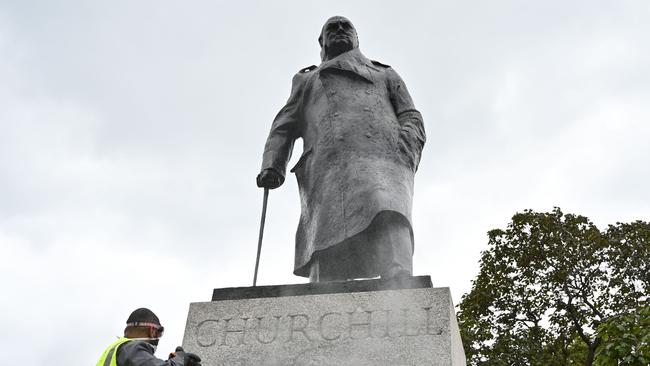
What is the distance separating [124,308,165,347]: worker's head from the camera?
3.74 m

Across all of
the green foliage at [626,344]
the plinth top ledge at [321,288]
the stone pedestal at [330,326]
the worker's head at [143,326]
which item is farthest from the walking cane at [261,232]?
the green foliage at [626,344]

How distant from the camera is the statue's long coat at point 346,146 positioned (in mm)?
6039

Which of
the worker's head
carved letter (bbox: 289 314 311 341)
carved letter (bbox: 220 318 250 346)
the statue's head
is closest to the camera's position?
the worker's head

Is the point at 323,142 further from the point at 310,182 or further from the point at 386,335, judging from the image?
the point at 386,335

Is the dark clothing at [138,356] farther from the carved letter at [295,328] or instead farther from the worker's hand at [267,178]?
the worker's hand at [267,178]

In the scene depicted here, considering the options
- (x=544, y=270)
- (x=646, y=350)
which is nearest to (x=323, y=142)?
(x=646, y=350)

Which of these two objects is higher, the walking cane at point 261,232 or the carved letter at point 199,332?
the walking cane at point 261,232

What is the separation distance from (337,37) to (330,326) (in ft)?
10.9

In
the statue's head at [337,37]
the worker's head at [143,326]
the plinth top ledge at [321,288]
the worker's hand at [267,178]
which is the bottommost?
the worker's head at [143,326]

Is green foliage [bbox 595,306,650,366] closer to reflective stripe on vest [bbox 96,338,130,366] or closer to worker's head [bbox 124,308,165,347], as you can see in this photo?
worker's head [bbox 124,308,165,347]

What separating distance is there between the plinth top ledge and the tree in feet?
46.0

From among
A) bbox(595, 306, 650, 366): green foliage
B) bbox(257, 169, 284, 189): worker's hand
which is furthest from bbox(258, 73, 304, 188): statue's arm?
bbox(595, 306, 650, 366): green foliage

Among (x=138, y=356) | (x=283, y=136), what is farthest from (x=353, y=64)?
(x=138, y=356)

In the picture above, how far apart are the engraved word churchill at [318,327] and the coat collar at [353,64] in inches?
102
